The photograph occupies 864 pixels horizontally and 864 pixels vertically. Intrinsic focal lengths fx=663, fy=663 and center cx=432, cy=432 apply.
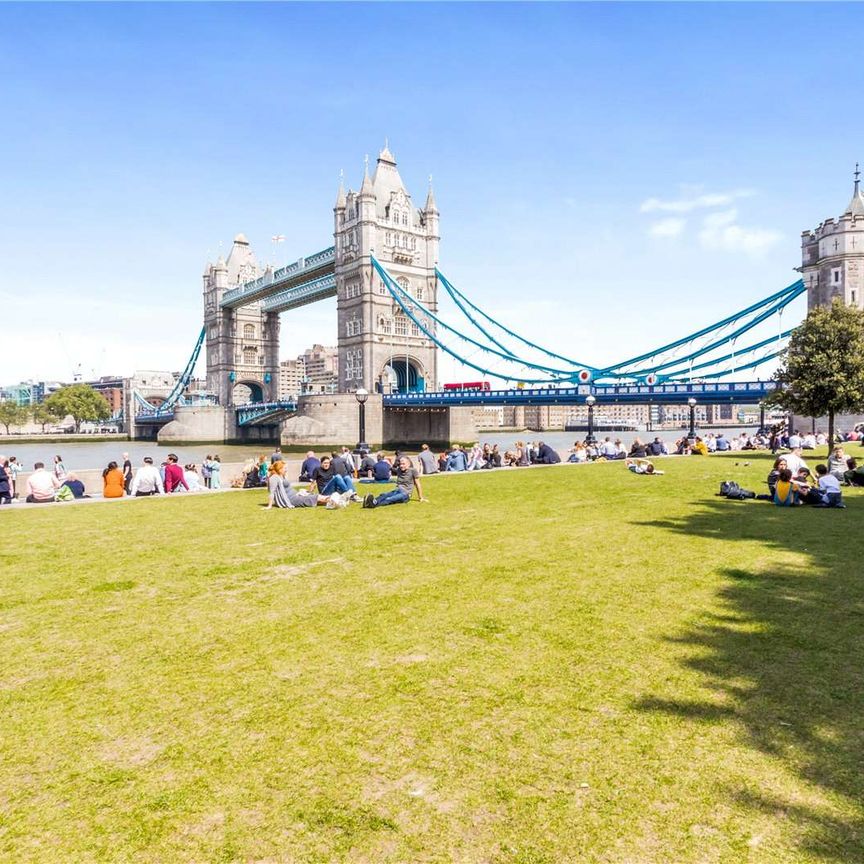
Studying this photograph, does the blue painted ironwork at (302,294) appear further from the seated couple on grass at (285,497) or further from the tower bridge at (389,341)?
the seated couple on grass at (285,497)

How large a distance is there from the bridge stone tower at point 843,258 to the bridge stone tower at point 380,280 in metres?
42.9

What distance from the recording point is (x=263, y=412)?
86562 millimetres

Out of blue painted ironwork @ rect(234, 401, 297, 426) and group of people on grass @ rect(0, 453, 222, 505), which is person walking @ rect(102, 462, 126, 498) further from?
blue painted ironwork @ rect(234, 401, 297, 426)

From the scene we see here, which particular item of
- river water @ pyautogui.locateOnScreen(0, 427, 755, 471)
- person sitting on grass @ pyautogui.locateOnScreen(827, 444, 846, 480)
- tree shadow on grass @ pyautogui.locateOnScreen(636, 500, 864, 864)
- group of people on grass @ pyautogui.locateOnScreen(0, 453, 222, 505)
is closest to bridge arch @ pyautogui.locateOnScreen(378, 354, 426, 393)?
river water @ pyautogui.locateOnScreen(0, 427, 755, 471)

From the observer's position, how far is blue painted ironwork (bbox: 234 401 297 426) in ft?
271

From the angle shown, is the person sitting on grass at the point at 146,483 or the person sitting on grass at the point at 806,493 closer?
the person sitting on grass at the point at 806,493

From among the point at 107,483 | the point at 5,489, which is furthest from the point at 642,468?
the point at 5,489

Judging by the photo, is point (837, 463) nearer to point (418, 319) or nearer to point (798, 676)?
point (798, 676)

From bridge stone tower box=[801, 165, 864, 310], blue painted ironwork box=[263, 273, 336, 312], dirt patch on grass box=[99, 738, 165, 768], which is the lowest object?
dirt patch on grass box=[99, 738, 165, 768]

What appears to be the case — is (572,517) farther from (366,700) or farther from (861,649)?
(366,700)

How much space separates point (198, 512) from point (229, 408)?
8392cm

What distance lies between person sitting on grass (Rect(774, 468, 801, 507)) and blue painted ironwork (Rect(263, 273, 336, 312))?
76.6 m

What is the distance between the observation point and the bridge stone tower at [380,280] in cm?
7600

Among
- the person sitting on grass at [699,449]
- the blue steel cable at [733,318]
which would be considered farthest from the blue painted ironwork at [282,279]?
the person sitting on grass at [699,449]
